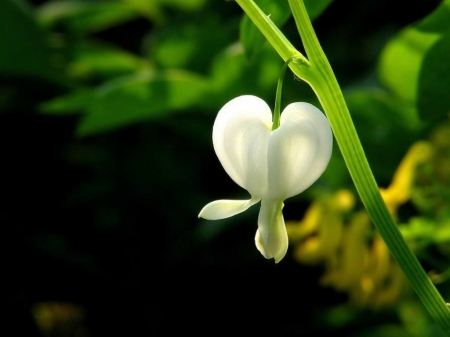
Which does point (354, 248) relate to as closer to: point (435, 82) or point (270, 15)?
point (435, 82)

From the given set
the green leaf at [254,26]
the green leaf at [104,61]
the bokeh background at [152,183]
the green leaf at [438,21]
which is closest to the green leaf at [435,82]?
the green leaf at [438,21]

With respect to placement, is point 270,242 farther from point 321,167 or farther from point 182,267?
point 182,267

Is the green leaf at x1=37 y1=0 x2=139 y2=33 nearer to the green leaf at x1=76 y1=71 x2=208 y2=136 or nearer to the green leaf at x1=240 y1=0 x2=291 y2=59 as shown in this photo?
the green leaf at x1=76 y1=71 x2=208 y2=136

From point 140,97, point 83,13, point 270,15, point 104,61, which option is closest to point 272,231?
point 270,15

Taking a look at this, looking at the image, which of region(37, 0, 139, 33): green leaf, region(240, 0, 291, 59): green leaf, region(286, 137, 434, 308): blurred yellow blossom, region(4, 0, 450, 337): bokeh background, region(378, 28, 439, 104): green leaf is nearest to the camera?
region(240, 0, 291, 59): green leaf

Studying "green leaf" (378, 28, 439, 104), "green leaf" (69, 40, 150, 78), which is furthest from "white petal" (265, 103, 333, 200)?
"green leaf" (69, 40, 150, 78)

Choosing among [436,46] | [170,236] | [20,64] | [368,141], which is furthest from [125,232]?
[436,46]
